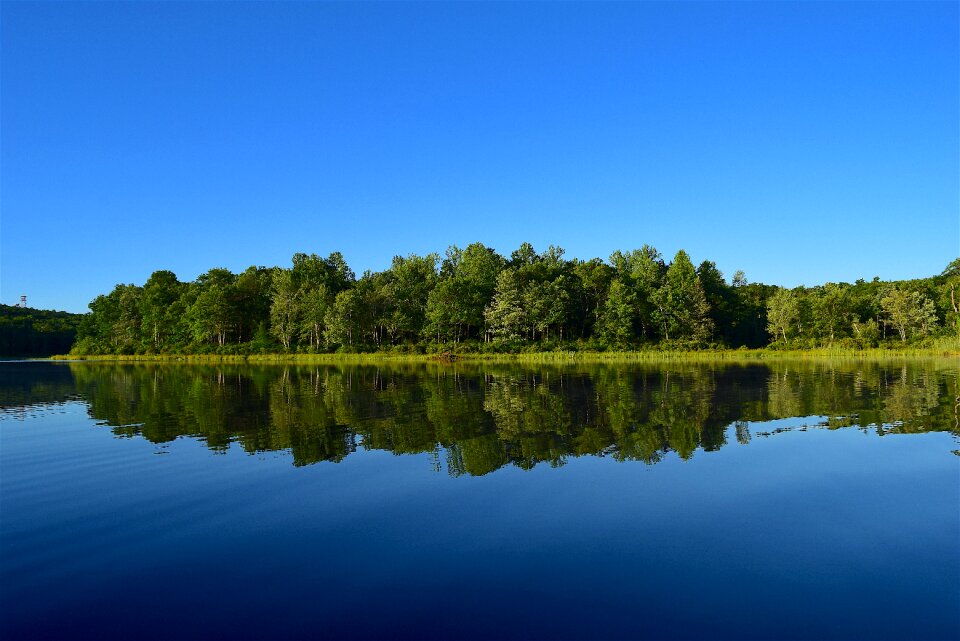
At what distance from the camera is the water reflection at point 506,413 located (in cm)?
1767

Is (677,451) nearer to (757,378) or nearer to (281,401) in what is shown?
(281,401)

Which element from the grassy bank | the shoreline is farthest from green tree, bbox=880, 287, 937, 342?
the shoreline

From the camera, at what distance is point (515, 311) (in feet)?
305

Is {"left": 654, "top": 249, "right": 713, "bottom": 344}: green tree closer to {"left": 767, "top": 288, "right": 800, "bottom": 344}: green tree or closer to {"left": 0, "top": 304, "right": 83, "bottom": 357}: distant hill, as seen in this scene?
{"left": 767, "top": 288, "right": 800, "bottom": 344}: green tree

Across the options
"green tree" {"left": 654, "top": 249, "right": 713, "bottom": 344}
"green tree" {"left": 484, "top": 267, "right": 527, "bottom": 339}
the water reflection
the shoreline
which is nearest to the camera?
the water reflection

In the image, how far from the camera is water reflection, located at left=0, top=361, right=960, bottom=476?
1767 cm

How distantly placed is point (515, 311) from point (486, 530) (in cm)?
8330

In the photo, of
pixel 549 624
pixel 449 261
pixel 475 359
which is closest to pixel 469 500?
pixel 549 624

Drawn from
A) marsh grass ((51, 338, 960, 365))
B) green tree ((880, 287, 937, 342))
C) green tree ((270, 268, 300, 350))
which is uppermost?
green tree ((270, 268, 300, 350))

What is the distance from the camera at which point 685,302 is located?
321 feet

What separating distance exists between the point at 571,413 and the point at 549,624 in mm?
17928

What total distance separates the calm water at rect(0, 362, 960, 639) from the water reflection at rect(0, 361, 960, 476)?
0.79 ft

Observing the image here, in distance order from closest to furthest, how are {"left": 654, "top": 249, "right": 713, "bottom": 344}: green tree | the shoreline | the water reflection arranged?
the water reflection < the shoreline < {"left": 654, "top": 249, "right": 713, "bottom": 344}: green tree

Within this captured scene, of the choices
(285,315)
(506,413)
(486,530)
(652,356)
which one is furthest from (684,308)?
(486,530)
